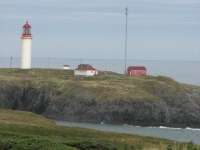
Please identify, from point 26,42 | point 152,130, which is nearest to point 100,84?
point 152,130

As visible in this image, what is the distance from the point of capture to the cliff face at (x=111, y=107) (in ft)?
275

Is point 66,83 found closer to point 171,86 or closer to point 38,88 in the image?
point 38,88

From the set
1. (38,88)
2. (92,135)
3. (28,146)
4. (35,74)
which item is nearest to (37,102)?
(38,88)

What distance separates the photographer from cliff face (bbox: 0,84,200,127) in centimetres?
8369

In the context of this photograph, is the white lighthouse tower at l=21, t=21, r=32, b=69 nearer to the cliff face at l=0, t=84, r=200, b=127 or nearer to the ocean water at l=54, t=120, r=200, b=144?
the cliff face at l=0, t=84, r=200, b=127

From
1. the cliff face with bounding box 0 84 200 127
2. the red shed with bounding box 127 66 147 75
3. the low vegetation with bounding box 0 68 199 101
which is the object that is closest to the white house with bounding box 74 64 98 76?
the low vegetation with bounding box 0 68 199 101

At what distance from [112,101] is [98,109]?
8.12 ft

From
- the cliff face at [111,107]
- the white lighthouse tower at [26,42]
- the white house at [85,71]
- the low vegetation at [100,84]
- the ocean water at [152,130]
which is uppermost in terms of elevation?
the white lighthouse tower at [26,42]

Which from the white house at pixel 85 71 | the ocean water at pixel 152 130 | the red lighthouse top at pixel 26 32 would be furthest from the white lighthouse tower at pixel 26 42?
the ocean water at pixel 152 130

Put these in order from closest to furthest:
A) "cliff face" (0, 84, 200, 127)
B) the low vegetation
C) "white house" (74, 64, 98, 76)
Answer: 1. "cliff face" (0, 84, 200, 127)
2. the low vegetation
3. "white house" (74, 64, 98, 76)

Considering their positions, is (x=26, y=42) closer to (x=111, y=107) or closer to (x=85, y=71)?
(x=85, y=71)

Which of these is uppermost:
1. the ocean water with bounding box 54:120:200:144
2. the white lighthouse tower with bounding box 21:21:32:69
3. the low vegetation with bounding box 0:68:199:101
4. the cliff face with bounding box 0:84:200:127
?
the white lighthouse tower with bounding box 21:21:32:69

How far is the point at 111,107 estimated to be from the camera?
84.2m

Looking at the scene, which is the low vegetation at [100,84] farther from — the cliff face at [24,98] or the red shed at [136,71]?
the red shed at [136,71]
